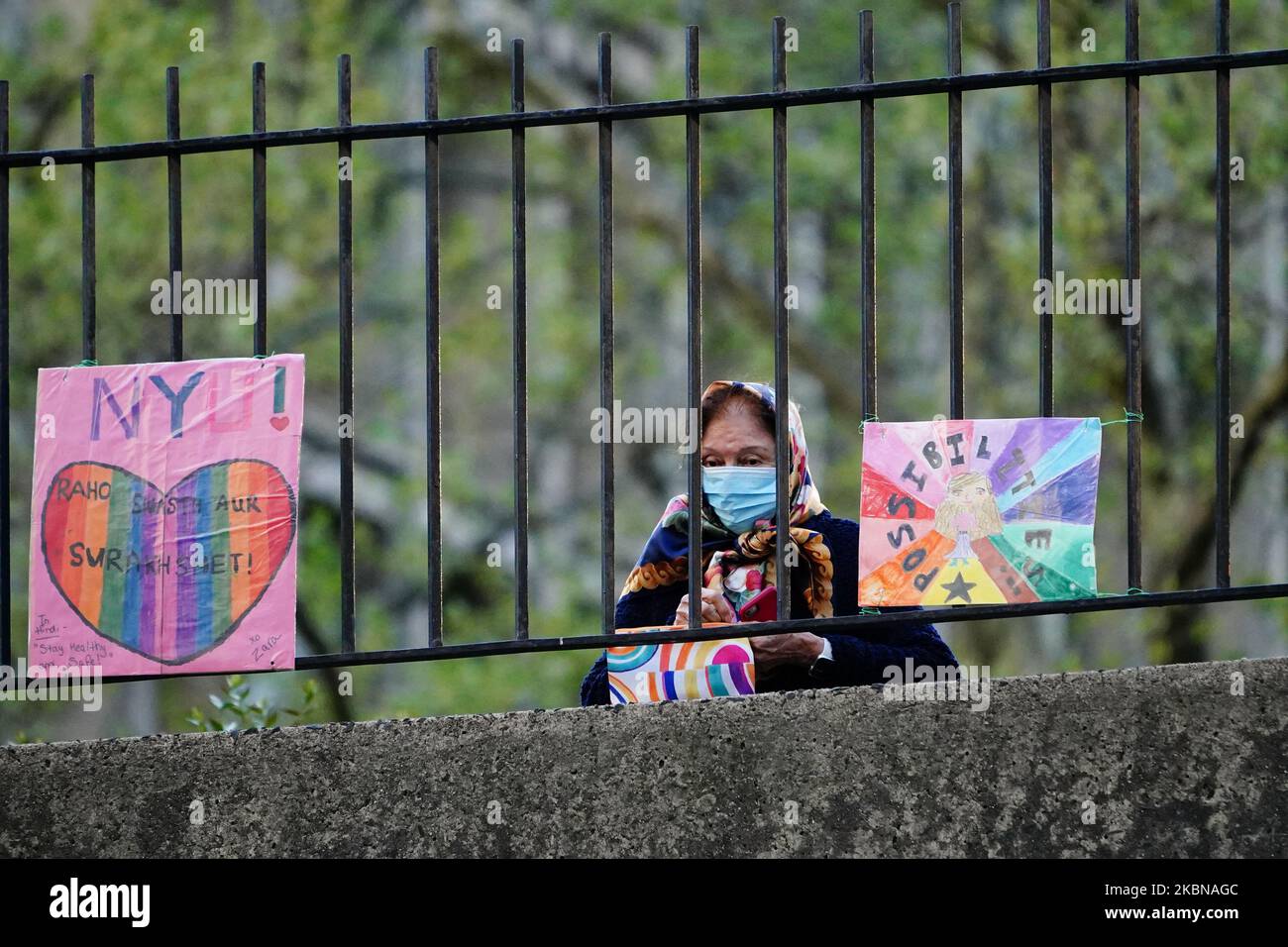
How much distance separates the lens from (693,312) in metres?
3.55

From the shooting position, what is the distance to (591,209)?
14.6 meters

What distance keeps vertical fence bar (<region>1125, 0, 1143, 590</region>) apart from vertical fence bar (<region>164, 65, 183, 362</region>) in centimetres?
192

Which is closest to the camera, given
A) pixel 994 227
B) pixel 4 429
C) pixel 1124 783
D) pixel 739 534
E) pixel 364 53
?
pixel 1124 783

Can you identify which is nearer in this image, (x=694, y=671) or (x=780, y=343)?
(x=780, y=343)

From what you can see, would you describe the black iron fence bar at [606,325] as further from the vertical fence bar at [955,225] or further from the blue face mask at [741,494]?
the vertical fence bar at [955,225]

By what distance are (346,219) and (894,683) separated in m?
1.47

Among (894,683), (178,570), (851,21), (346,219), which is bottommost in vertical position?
(894,683)

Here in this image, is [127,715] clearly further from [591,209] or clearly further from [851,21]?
[851,21]

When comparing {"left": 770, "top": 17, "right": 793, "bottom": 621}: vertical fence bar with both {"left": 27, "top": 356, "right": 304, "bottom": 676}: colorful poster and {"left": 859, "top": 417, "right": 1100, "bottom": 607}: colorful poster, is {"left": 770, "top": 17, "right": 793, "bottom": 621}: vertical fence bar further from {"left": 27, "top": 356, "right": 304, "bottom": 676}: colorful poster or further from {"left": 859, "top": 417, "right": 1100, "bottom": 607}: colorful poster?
{"left": 27, "top": 356, "right": 304, "bottom": 676}: colorful poster

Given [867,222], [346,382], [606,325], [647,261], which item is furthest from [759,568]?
[647,261]

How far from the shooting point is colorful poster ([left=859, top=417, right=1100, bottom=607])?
347 cm

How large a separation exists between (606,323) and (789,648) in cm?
81

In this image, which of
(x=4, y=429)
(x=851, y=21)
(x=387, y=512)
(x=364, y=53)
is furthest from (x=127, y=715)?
(x=4, y=429)

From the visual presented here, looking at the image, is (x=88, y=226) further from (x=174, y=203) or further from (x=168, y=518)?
(x=168, y=518)
